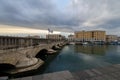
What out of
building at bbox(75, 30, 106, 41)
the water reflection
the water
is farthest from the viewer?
building at bbox(75, 30, 106, 41)

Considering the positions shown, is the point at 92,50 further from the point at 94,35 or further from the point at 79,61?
the point at 94,35

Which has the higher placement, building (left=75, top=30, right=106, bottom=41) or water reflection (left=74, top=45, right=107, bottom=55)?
building (left=75, top=30, right=106, bottom=41)

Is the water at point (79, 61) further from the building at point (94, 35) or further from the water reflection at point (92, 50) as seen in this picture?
the building at point (94, 35)

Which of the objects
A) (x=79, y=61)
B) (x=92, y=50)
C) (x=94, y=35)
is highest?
(x=94, y=35)

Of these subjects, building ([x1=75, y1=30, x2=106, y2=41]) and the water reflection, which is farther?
building ([x1=75, y1=30, x2=106, y2=41])

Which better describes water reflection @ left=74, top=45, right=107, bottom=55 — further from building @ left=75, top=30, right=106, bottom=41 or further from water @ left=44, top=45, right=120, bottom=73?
building @ left=75, top=30, right=106, bottom=41

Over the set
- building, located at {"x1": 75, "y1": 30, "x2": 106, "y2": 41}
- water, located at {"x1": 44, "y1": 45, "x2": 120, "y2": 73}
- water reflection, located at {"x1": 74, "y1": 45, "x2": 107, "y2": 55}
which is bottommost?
water reflection, located at {"x1": 74, "y1": 45, "x2": 107, "y2": 55}

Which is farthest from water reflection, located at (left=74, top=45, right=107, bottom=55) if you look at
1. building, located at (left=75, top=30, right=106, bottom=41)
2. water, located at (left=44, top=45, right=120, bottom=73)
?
building, located at (left=75, top=30, right=106, bottom=41)

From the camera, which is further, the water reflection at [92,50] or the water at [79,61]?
the water reflection at [92,50]

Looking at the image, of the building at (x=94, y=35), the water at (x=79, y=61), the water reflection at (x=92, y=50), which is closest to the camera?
the water at (x=79, y=61)

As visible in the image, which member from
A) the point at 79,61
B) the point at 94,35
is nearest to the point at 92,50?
the point at 79,61

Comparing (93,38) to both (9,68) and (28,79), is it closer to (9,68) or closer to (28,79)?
(9,68)

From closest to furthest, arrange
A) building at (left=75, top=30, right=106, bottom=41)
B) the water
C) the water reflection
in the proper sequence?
the water
the water reflection
building at (left=75, top=30, right=106, bottom=41)

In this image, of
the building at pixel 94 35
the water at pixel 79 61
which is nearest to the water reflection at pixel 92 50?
the water at pixel 79 61
